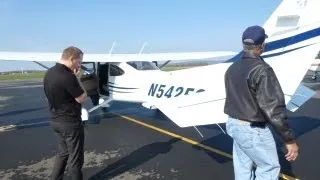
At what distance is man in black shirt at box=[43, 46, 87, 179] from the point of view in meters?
4.83

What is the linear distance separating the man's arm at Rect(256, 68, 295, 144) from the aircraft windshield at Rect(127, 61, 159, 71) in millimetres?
7851

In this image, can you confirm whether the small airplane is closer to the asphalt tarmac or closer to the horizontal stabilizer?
the horizontal stabilizer

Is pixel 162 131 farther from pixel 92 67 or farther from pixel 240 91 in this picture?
pixel 240 91

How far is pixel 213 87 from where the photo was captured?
21.8 feet

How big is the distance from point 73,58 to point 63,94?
0.52m

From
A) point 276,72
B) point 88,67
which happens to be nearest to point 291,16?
point 276,72

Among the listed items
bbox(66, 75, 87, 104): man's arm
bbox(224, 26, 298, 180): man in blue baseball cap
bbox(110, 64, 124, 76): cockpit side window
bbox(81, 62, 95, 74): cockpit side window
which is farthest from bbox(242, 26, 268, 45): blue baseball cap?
bbox(81, 62, 95, 74): cockpit side window

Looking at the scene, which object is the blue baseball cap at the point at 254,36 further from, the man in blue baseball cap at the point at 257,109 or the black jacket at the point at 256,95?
the black jacket at the point at 256,95

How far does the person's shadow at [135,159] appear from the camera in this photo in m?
6.19

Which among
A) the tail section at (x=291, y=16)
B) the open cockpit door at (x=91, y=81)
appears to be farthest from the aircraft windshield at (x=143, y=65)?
the tail section at (x=291, y=16)

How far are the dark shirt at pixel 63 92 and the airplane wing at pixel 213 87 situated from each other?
197 cm

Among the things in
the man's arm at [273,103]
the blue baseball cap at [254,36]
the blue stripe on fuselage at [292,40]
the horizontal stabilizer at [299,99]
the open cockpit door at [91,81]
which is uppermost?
the blue baseball cap at [254,36]

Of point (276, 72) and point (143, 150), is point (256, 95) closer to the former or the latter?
point (276, 72)

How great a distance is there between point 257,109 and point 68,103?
268cm
